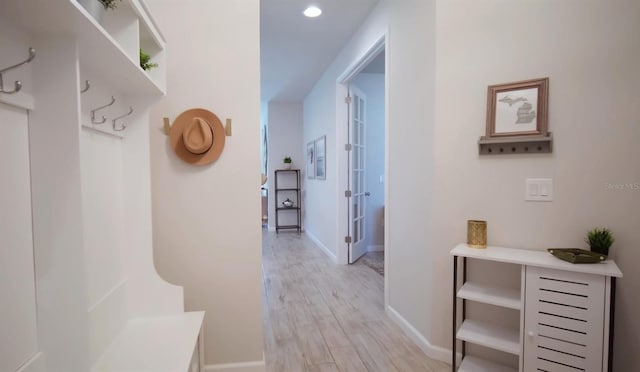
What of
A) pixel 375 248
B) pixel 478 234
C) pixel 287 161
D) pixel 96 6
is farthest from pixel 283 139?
pixel 96 6

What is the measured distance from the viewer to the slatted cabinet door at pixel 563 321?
4.77 ft

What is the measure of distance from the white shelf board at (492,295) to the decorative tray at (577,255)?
31cm

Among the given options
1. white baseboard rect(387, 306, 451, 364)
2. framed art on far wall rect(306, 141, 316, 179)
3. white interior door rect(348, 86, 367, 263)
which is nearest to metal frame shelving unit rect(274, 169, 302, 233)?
framed art on far wall rect(306, 141, 316, 179)

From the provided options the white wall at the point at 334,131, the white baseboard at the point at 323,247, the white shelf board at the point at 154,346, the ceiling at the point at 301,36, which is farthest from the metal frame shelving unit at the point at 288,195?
the white shelf board at the point at 154,346

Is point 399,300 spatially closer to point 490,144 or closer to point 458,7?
point 490,144

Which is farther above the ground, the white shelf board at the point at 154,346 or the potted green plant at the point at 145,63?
the potted green plant at the point at 145,63

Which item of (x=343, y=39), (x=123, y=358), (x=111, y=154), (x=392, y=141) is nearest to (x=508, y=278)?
(x=392, y=141)

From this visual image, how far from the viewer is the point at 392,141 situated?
2713mm

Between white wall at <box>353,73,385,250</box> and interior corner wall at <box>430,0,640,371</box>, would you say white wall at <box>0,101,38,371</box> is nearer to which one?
interior corner wall at <box>430,0,640,371</box>

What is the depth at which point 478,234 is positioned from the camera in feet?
6.18

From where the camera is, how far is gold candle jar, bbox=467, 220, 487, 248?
1874 mm

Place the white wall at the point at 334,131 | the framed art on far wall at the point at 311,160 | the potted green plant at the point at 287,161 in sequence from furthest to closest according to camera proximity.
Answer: the potted green plant at the point at 287,161, the framed art on far wall at the point at 311,160, the white wall at the point at 334,131

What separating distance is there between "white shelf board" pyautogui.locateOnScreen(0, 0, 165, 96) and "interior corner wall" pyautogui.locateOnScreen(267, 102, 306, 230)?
5.60 metres

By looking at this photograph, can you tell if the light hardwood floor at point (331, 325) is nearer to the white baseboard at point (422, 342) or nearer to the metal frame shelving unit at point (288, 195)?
the white baseboard at point (422, 342)
